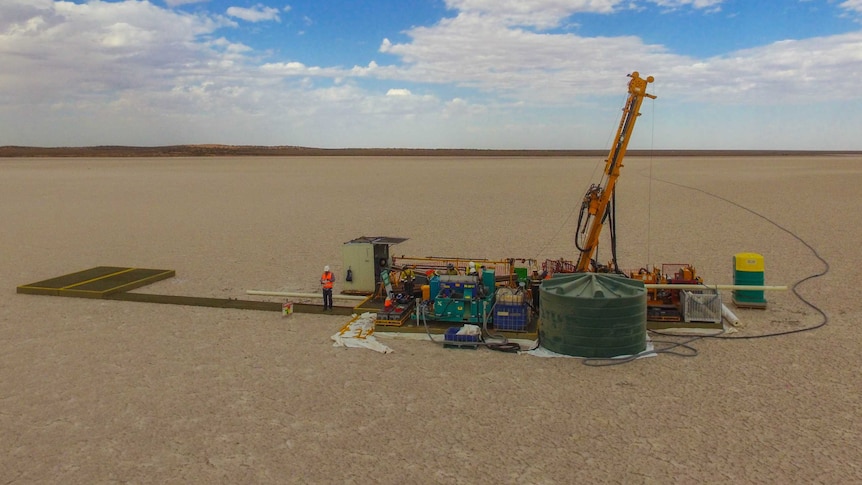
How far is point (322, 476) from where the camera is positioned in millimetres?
7258

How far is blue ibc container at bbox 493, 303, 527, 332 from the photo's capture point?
12.5 metres

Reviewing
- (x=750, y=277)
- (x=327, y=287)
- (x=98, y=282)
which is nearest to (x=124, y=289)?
(x=98, y=282)

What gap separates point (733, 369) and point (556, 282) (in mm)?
3468

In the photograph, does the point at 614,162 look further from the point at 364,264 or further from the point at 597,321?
the point at 364,264

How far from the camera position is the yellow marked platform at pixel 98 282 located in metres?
15.9

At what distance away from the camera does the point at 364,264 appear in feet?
51.7

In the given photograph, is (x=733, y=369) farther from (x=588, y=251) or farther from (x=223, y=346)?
(x=223, y=346)

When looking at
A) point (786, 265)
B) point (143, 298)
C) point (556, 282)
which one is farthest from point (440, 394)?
point (786, 265)

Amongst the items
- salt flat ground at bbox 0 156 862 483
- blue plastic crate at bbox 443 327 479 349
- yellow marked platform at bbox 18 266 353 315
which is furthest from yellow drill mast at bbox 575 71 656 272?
yellow marked platform at bbox 18 266 353 315

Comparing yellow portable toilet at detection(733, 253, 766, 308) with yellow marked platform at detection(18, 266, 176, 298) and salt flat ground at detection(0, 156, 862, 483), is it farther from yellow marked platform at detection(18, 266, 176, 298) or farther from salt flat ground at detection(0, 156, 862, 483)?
yellow marked platform at detection(18, 266, 176, 298)

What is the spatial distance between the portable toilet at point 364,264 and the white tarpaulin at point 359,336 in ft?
7.24

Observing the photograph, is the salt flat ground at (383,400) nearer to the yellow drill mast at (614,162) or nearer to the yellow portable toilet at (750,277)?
the yellow portable toilet at (750,277)

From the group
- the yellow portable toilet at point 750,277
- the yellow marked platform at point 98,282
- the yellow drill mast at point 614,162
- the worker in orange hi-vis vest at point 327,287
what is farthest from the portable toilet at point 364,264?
the yellow portable toilet at point 750,277

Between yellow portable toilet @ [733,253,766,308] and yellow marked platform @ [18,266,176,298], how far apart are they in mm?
15844
